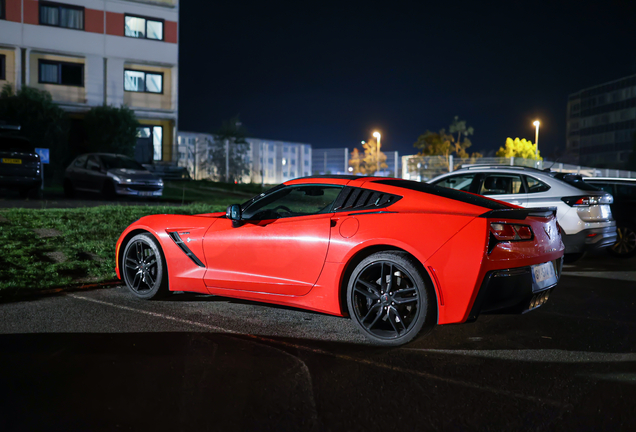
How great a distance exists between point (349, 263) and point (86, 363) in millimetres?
2137

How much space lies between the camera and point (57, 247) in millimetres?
8766

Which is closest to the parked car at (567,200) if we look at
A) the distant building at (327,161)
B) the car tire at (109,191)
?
the car tire at (109,191)

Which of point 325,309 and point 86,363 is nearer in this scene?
point 86,363

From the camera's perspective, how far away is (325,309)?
4934 mm

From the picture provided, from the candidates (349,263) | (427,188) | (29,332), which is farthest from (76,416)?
(427,188)

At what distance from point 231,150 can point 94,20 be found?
1497 cm

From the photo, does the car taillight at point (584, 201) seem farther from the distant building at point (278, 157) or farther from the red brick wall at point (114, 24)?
the distant building at point (278, 157)

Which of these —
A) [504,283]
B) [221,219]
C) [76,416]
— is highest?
[221,219]

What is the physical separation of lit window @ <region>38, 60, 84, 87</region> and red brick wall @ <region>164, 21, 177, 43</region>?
4.94 meters

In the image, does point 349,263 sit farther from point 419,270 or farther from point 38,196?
point 38,196

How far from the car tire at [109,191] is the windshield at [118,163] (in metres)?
0.54

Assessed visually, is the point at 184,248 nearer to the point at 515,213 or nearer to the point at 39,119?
the point at 515,213

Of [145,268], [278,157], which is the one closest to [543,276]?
[145,268]

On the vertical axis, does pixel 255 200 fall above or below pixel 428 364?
above
